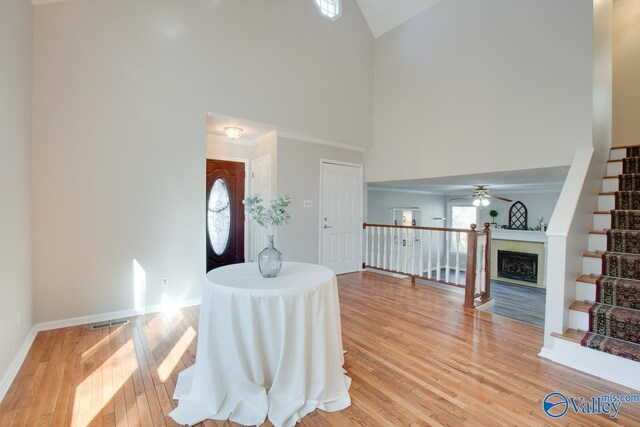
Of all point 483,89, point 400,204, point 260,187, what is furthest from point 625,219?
point 400,204

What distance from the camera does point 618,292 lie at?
2379 millimetres

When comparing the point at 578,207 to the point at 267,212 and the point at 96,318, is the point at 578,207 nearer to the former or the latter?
the point at 267,212

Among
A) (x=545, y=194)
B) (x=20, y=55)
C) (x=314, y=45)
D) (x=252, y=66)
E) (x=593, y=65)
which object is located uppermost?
(x=314, y=45)

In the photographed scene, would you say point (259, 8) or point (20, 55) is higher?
point (259, 8)

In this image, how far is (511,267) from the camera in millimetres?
8203

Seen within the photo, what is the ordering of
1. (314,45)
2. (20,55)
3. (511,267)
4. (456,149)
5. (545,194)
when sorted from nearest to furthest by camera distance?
1. (20,55)
2. (456,149)
3. (314,45)
4. (545,194)
5. (511,267)

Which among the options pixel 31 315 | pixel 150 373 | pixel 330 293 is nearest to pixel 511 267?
pixel 330 293

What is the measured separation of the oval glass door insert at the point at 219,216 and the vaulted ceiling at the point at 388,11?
392cm

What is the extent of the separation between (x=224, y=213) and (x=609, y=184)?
5.21m

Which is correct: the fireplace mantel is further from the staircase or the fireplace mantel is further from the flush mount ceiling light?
the flush mount ceiling light

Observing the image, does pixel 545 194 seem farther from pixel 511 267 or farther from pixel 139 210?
pixel 139 210

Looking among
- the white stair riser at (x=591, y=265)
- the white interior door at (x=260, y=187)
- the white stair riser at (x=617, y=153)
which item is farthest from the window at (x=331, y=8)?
the white stair riser at (x=591, y=265)

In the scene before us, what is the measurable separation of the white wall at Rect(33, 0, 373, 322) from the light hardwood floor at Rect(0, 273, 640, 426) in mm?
590

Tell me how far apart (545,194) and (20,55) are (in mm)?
9934
